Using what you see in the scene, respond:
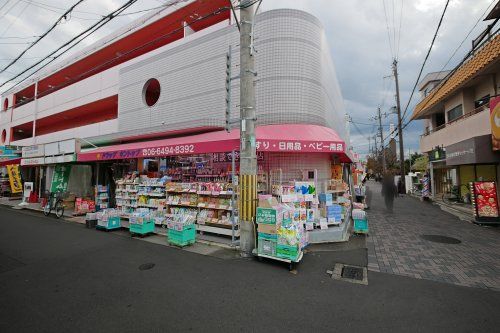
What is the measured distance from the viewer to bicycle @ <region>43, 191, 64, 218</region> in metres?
13.0

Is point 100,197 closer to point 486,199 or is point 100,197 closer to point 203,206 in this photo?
point 203,206

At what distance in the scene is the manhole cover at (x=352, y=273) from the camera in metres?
5.38

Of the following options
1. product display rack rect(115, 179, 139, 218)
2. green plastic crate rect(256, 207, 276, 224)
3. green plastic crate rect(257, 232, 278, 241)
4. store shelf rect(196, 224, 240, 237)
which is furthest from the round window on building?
green plastic crate rect(257, 232, 278, 241)

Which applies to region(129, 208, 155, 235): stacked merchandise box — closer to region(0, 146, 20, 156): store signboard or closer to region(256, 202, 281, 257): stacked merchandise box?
region(256, 202, 281, 257): stacked merchandise box

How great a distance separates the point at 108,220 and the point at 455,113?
2288cm

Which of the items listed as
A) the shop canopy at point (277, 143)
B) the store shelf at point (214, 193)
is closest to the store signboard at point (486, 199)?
the shop canopy at point (277, 143)

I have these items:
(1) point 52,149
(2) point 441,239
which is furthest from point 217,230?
(1) point 52,149

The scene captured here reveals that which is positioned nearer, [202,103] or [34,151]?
[202,103]

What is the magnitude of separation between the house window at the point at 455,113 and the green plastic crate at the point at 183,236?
1927 centimetres

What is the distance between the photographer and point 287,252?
5785 mm

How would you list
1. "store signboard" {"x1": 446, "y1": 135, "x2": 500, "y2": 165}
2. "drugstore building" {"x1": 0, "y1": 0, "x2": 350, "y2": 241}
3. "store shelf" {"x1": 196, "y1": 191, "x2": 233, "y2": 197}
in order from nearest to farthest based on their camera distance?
1. "store shelf" {"x1": 196, "y1": 191, "x2": 233, "y2": 197}
2. "drugstore building" {"x1": 0, "y1": 0, "x2": 350, "y2": 241}
3. "store signboard" {"x1": 446, "y1": 135, "x2": 500, "y2": 165}

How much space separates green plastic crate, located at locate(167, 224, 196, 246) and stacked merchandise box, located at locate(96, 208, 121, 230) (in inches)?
142

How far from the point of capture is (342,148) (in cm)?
878

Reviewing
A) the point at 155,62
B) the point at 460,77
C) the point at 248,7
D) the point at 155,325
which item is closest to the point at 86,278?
the point at 155,325
